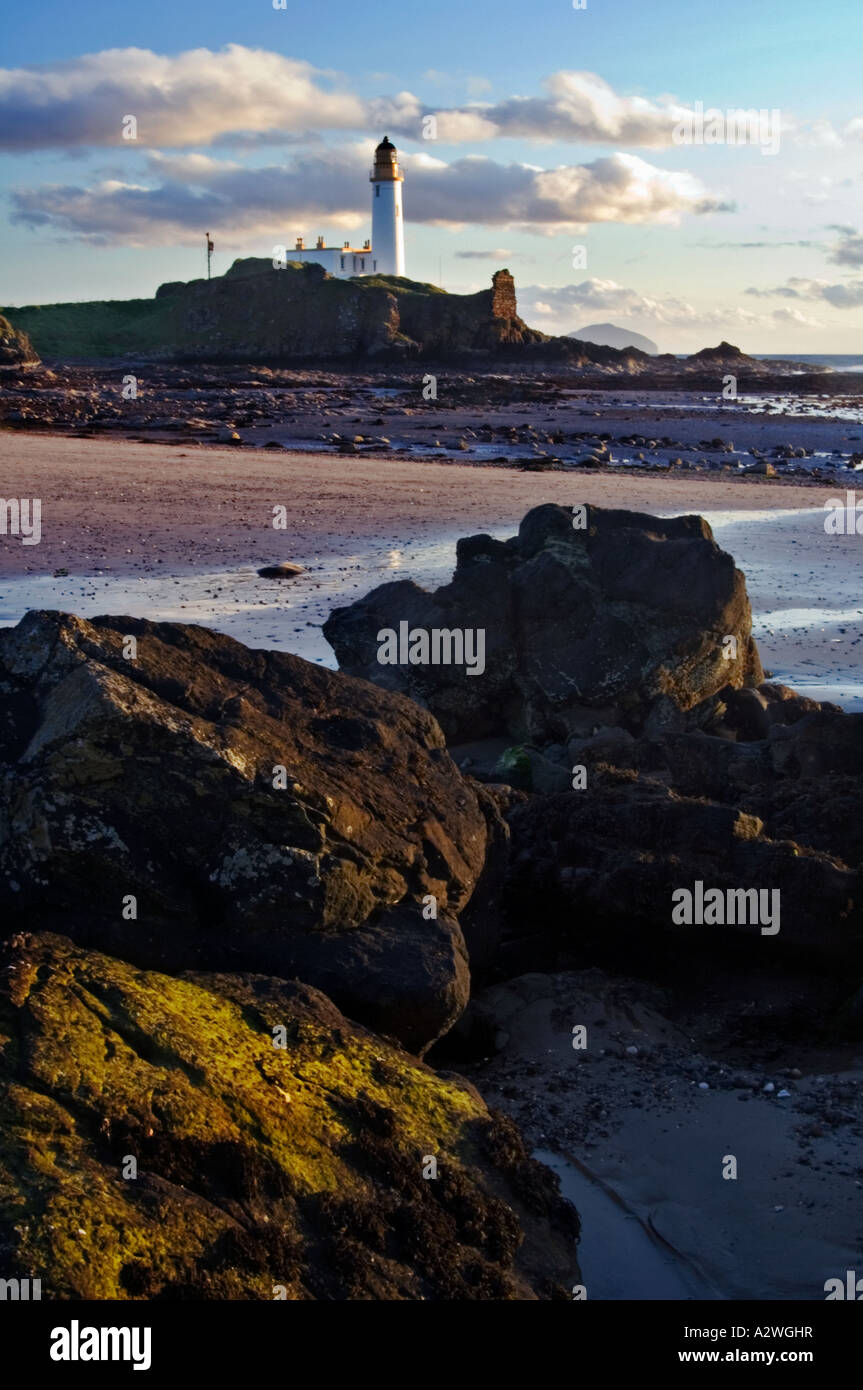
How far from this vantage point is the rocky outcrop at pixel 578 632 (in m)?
11.4

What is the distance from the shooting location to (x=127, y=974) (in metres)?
5.12

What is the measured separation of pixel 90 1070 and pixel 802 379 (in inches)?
3894

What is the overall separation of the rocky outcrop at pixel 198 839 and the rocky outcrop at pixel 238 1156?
1.38ft

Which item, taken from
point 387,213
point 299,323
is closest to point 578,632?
point 299,323

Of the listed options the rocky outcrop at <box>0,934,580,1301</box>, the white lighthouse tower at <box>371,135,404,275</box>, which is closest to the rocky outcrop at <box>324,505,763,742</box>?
the rocky outcrop at <box>0,934,580,1301</box>

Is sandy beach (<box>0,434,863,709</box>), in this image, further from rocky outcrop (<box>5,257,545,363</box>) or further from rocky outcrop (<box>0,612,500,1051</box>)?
rocky outcrop (<box>5,257,545,363</box>)

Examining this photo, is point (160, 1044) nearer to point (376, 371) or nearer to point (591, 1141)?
point (591, 1141)

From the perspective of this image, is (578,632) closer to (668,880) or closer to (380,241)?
(668,880)

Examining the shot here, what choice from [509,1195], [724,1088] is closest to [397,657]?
[724,1088]

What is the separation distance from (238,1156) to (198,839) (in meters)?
1.79

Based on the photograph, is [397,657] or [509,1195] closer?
[509,1195]

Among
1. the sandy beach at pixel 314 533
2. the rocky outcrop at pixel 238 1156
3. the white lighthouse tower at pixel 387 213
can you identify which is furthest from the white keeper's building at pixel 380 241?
the rocky outcrop at pixel 238 1156

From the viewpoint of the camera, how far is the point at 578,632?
11703mm

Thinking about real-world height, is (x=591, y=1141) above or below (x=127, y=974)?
below
